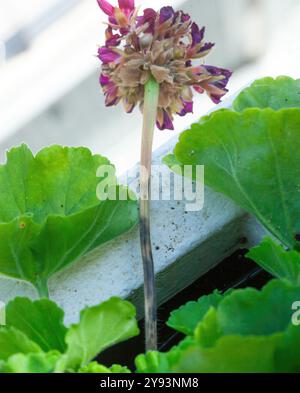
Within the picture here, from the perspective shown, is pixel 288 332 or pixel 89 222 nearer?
pixel 288 332

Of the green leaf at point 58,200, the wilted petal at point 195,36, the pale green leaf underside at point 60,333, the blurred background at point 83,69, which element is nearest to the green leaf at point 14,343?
the pale green leaf underside at point 60,333

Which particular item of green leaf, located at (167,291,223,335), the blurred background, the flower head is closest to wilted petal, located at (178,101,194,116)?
the flower head

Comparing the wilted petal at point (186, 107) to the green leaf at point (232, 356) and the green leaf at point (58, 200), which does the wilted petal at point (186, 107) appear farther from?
the green leaf at point (232, 356)

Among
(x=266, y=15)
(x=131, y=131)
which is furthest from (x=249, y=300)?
(x=266, y=15)

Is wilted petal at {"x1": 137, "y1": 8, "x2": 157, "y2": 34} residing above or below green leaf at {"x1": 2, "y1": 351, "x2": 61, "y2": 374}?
above

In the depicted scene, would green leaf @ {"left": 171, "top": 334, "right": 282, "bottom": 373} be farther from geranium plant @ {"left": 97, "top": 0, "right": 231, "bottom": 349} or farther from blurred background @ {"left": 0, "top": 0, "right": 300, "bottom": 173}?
blurred background @ {"left": 0, "top": 0, "right": 300, "bottom": 173}
